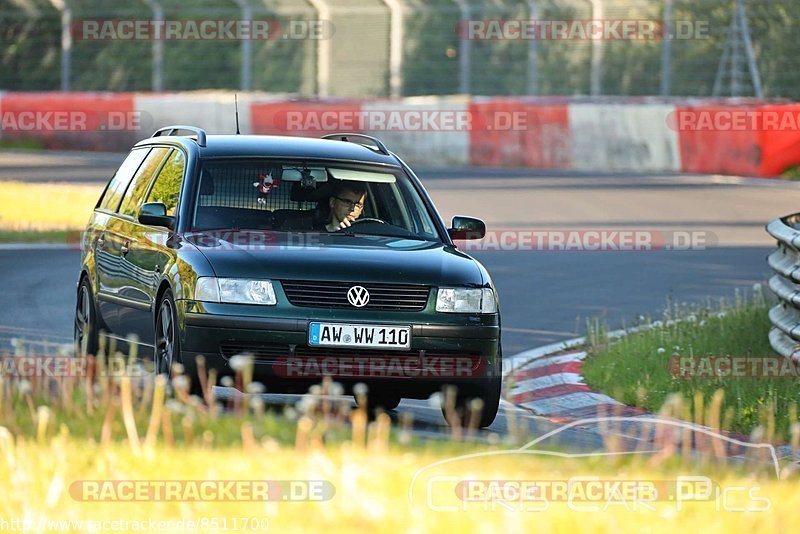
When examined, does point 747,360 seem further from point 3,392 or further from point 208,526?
point 208,526

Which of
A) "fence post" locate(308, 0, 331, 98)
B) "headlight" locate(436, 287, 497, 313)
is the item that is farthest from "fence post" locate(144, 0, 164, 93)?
"headlight" locate(436, 287, 497, 313)

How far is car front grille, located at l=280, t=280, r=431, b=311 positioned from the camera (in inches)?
366

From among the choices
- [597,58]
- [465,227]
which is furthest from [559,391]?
[597,58]

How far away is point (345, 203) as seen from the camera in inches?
419

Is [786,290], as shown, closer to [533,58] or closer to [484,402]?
[484,402]

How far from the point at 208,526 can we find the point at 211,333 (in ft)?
11.8

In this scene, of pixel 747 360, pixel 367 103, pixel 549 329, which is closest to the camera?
pixel 747 360

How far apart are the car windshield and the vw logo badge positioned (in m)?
1.02

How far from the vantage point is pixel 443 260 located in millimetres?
9805

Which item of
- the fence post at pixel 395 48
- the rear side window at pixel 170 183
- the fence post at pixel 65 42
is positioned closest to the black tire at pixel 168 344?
the rear side window at pixel 170 183

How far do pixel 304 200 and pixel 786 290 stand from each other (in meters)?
2.98

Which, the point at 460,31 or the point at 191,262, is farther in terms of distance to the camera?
the point at 460,31

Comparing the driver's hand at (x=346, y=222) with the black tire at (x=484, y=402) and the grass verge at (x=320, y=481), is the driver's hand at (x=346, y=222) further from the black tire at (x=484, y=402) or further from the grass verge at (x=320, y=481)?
the grass verge at (x=320, y=481)

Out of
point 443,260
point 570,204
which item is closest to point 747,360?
point 443,260
